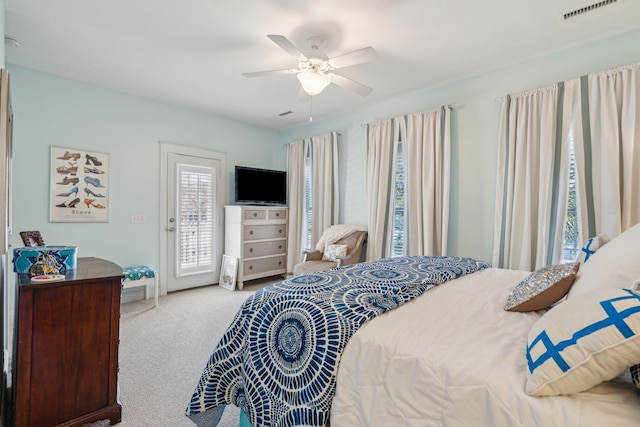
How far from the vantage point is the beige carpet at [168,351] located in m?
1.83

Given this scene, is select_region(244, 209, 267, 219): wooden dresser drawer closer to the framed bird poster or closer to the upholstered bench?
the upholstered bench

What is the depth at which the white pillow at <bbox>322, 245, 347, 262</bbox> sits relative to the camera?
3.92 metres

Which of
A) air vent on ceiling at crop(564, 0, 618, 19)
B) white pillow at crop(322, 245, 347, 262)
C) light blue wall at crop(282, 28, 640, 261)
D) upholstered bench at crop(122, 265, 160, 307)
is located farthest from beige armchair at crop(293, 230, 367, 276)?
air vent on ceiling at crop(564, 0, 618, 19)

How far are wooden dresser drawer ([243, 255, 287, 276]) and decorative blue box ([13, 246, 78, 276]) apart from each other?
2909 mm

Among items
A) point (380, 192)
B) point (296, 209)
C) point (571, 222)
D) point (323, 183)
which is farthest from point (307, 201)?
point (571, 222)

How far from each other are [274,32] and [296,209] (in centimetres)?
293

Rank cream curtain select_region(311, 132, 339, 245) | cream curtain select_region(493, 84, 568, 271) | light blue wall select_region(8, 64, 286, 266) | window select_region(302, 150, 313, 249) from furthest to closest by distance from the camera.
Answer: window select_region(302, 150, 313, 249) → cream curtain select_region(311, 132, 339, 245) → light blue wall select_region(8, 64, 286, 266) → cream curtain select_region(493, 84, 568, 271)

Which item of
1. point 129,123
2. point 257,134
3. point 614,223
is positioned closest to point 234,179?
point 257,134

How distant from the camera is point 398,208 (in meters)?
3.94

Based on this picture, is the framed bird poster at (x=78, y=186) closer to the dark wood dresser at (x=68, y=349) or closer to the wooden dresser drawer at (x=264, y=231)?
the wooden dresser drawer at (x=264, y=231)

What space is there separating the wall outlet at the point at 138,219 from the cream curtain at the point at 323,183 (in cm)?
231

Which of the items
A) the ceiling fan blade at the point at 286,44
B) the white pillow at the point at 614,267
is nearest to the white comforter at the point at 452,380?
the white pillow at the point at 614,267

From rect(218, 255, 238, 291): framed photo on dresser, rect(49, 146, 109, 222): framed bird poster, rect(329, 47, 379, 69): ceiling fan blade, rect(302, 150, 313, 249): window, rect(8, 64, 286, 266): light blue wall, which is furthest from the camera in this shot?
rect(302, 150, 313, 249): window

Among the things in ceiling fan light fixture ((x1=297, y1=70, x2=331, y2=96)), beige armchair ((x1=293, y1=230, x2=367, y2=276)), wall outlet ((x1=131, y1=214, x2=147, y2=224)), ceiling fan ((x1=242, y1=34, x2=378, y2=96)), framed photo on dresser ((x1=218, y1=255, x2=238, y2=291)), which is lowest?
framed photo on dresser ((x1=218, y1=255, x2=238, y2=291))
